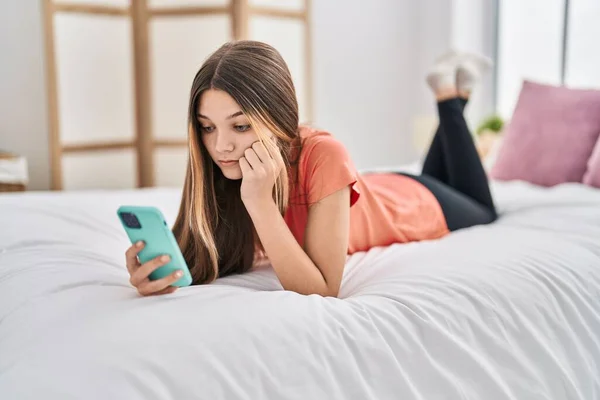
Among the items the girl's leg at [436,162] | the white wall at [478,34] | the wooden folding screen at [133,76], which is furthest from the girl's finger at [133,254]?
the white wall at [478,34]

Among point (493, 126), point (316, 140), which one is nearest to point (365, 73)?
point (493, 126)

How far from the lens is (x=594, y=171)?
248 centimetres

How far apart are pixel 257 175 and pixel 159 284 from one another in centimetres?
28

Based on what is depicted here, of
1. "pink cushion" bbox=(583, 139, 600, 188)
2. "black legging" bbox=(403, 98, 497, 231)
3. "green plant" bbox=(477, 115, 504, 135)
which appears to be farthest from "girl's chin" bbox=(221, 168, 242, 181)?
"green plant" bbox=(477, 115, 504, 135)

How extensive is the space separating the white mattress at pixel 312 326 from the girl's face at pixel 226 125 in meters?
0.25

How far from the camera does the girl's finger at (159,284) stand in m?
1.14

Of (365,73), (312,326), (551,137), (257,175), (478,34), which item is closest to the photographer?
(312,326)

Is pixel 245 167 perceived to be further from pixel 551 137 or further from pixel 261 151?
pixel 551 137

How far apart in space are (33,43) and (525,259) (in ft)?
10.8

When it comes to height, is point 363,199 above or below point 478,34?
below

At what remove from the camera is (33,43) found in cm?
395

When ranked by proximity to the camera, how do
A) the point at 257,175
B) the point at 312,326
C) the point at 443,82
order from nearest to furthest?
the point at 312,326 < the point at 257,175 < the point at 443,82

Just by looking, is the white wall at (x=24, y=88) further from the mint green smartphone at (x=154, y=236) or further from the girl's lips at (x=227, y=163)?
the mint green smartphone at (x=154, y=236)

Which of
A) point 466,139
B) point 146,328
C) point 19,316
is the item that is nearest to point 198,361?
point 146,328
